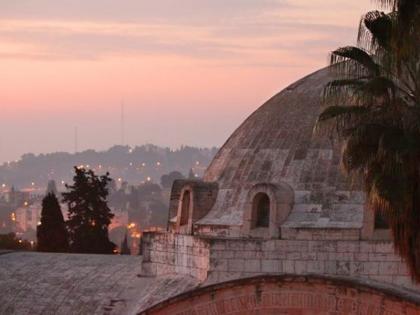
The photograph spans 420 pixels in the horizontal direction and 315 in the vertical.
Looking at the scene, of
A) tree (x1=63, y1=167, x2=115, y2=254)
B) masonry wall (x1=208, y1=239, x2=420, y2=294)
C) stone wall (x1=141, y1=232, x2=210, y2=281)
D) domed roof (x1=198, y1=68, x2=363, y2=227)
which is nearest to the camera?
masonry wall (x1=208, y1=239, x2=420, y2=294)

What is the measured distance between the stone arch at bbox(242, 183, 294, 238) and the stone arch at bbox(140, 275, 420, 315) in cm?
195

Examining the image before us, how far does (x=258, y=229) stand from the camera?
3139 centimetres

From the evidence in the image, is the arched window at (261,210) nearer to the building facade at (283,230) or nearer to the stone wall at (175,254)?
the building facade at (283,230)

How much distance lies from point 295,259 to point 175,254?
3.31 meters

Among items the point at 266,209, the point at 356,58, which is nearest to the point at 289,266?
the point at 266,209

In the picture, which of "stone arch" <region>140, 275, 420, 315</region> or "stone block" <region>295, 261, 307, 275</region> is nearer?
"stone arch" <region>140, 275, 420, 315</region>

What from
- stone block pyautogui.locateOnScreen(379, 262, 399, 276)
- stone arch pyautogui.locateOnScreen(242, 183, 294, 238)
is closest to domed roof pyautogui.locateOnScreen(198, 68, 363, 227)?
stone arch pyautogui.locateOnScreen(242, 183, 294, 238)

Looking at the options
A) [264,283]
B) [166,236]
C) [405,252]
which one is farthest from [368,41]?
[166,236]

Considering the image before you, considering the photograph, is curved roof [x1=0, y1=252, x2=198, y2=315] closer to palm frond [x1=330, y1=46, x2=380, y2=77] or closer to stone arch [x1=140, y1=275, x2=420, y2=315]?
stone arch [x1=140, y1=275, x2=420, y2=315]

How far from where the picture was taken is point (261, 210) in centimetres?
3156

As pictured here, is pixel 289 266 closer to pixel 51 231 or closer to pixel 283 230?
pixel 283 230

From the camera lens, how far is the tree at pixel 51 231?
48.6 m

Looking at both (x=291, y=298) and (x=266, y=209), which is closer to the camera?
(x=291, y=298)

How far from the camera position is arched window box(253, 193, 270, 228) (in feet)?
103
